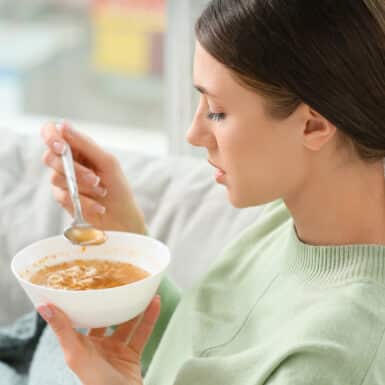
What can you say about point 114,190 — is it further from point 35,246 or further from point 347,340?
point 347,340

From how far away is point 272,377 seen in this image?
109 centimetres

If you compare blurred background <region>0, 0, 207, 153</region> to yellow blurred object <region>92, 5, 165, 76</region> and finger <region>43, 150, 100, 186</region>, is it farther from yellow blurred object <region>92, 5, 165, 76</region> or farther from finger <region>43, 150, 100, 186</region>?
finger <region>43, 150, 100, 186</region>

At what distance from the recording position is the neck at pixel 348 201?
1.14 m

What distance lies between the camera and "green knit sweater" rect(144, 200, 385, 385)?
3.44 ft

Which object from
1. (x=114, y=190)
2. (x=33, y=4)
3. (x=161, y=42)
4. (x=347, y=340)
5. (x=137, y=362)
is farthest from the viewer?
(x=33, y=4)

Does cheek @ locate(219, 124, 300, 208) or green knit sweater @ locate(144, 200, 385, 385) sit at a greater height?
cheek @ locate(219, 124, 300, 208)

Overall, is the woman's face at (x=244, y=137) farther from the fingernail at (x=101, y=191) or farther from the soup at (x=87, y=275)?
the fingernail at (x=101, y=191)

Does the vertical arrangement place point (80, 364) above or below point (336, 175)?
below

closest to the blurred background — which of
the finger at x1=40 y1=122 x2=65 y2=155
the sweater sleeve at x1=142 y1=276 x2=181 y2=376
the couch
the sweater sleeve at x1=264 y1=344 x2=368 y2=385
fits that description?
the couch

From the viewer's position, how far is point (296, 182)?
1.15m

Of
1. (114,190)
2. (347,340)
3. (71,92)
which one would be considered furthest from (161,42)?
(347,340)

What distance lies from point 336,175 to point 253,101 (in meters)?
0.15

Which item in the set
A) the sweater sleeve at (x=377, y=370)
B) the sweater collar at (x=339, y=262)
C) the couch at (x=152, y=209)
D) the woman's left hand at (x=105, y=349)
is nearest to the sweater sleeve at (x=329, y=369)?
the sweater sleeve at (x=377, y=370)

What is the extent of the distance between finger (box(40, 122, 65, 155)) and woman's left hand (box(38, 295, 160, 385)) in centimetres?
28
